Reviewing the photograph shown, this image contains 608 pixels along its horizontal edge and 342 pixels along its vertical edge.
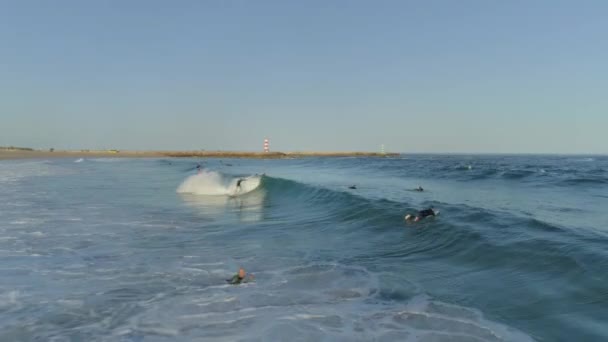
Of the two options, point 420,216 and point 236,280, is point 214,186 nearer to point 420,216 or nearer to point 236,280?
point 420,216

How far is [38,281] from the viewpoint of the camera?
8.16 meters

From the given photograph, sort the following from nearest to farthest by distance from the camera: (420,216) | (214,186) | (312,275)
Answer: (312,275)
(420,216)
(214,186)

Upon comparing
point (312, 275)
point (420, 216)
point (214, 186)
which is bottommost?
point (312, 275)

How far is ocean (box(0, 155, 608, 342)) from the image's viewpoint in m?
5.95

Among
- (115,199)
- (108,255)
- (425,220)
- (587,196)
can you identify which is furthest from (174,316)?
(587,196)

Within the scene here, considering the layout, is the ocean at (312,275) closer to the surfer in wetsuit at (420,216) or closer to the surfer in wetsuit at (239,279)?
the surfer in wetsuit at (239,279)

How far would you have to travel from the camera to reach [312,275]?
28.2 feet

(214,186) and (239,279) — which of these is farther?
(214,186)

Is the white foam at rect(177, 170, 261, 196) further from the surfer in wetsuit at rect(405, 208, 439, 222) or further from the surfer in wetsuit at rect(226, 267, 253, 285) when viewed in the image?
the surfer in wetsuit at rect(226, 267, 253, 285)

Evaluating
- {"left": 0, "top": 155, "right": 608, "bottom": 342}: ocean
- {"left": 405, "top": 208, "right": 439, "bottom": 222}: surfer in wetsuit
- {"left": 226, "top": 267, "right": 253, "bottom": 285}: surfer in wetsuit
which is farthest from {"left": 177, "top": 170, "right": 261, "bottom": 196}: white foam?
{"left": 226, "top": 267, "right": 253, "bottom": 285}: surfer in wetsuit

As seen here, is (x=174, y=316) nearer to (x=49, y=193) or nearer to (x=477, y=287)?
(x=477, y=287)

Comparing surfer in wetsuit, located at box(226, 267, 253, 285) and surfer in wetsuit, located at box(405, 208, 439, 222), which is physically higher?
surfer in wetsuit, located at box(405, 208, 439, 222)

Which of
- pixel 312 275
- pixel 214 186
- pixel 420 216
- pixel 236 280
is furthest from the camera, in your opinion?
pixel 214 186

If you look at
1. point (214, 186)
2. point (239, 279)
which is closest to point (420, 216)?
point (239, 279)
